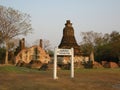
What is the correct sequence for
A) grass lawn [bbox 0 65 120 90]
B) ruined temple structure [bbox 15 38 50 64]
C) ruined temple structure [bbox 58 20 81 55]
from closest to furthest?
grass lawn [bbox 0 65 120 90]
ruined temple structure [bbox 58 20 81 55]
ruined temple structure [bbox 15 38 50 64]

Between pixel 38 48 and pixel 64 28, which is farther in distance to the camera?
pixel 38 48

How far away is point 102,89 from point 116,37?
232 feet

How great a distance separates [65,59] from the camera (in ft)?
196

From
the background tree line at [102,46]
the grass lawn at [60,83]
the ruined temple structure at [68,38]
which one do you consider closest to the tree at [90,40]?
the background tree line at [102,46]

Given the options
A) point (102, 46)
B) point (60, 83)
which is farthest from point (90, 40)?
point (60, 83)

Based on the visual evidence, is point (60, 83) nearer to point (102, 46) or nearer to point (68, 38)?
point (68, 38)

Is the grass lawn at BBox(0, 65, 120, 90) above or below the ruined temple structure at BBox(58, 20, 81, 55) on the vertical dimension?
below

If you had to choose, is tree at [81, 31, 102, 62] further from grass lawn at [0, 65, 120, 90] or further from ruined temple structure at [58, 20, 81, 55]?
grass lawn at [0, 65, 120, 90]

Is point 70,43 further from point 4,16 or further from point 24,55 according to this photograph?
point 24,55

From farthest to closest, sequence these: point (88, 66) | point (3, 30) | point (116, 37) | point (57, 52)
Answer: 1. point (116, 37)
2. point (3, 30)
3. point (88, 66)
4. point (57, 52)

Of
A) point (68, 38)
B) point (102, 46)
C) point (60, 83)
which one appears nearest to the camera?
point (60, 83)

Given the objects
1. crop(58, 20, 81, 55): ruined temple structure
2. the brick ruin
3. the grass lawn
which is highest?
crop(58, 20, 81, 55): ruined temple structure

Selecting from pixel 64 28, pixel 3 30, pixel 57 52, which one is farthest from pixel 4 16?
pixel 57 52

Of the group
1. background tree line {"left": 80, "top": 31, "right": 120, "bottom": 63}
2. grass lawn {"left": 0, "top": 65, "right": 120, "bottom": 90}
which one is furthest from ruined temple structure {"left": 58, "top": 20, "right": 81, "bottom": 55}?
grass lawn {"left": 0, "top": 65, "right": 120, "bottom": 90}
